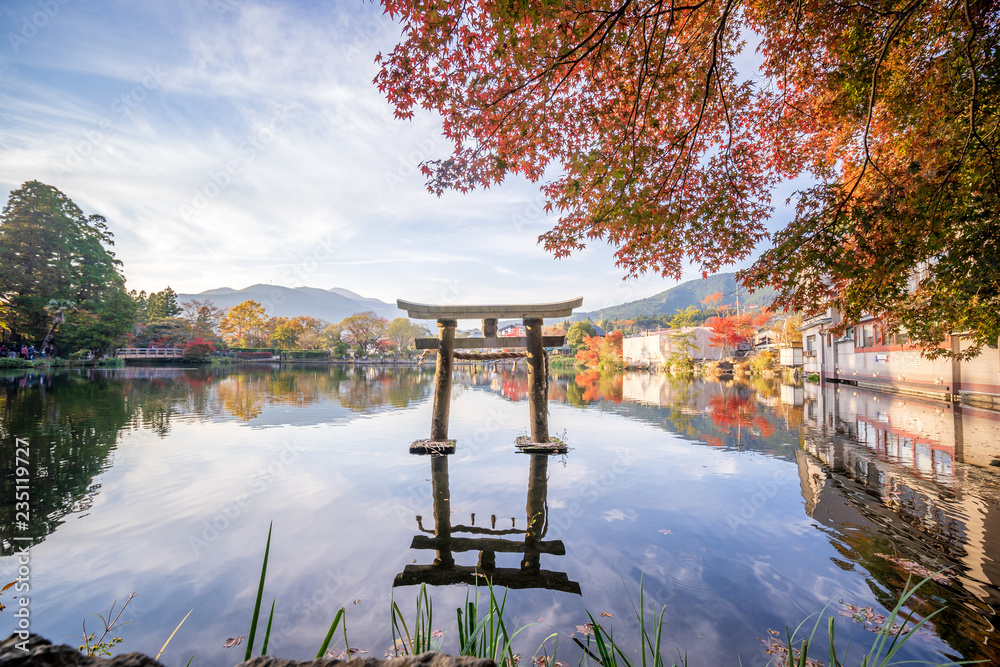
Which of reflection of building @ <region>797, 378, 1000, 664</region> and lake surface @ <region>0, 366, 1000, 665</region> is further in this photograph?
reflection of building @ <region>797, 378, 1000, 664</region>

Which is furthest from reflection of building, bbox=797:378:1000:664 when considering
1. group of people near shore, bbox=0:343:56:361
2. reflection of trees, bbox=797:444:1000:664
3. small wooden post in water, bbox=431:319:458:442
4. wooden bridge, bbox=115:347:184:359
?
wooden bridge, bbox=115:347:184:359

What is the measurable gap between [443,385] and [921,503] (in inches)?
302

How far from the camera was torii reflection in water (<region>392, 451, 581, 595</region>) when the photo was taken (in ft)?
12.5

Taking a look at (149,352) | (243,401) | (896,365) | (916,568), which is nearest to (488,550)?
(916,568)

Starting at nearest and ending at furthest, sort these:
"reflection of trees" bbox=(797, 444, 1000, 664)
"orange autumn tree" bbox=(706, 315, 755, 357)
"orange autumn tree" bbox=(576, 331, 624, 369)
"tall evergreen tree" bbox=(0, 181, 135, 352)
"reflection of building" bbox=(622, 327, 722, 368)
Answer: "reflection of trees" bbox=(797, 444, 1000, 664)
"tall evergreen tree" bbox=(0, 181, 135, 352)
"orange autumn tree" bbox=(706, 315, 755, 357)
"reflection of building" bbox=(622, 327, 722, 368)
"orange autumn tree" bbox=(576, 331, 624, 369)

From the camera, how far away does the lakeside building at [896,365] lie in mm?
14562

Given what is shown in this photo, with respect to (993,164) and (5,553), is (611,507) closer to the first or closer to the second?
(993,164)

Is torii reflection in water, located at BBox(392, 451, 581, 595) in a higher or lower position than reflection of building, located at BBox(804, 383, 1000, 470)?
higher

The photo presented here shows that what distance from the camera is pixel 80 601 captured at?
11.6 ft

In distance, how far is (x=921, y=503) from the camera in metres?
5.54

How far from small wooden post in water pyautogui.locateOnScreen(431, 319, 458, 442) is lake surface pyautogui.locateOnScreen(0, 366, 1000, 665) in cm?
70

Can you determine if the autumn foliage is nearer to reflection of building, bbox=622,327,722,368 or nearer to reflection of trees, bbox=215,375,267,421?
reflection of building, bbox=622,327,722,368

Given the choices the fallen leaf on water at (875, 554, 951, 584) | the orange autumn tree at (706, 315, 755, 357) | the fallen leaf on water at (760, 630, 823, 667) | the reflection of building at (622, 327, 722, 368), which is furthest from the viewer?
the reflection of building at (622, 327, 722, 368)

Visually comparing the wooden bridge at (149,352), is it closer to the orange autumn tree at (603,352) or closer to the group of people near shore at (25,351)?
the group of people near shore at (25,351)
